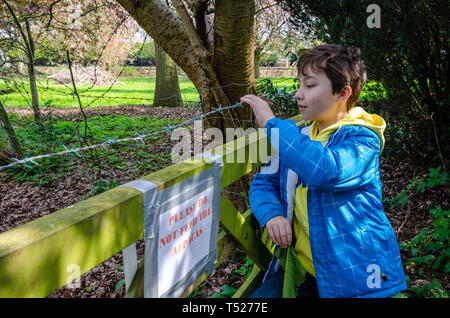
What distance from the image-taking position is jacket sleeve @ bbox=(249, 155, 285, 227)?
173cm

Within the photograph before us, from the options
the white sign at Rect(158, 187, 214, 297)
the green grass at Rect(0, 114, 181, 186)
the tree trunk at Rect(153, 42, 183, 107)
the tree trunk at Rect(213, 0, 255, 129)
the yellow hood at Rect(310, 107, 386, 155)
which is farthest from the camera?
the tree trunk at Rect(153, 42, 183, 107)

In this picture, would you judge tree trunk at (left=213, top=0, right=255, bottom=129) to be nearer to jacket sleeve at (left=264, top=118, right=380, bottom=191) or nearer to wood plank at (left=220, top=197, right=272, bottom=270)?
wood plank at (left=220, top=197, right=272, bottom=270)

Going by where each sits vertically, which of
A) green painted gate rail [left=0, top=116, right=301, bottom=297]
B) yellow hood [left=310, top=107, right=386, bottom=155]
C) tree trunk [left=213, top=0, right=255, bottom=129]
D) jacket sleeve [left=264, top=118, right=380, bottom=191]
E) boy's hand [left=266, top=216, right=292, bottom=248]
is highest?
tree trunk [left=213, top=0, right=255, bottom=129]

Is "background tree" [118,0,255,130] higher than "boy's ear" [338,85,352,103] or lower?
higher

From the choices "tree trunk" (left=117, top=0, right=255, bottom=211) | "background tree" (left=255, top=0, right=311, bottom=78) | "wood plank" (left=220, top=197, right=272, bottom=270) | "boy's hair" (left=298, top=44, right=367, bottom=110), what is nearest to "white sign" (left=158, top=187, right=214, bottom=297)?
"wood plank" (left=220, top=197, right=272, bottom=270)

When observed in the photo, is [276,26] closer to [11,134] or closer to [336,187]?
[11,134]

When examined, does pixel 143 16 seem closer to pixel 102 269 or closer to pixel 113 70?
pixel 102 269

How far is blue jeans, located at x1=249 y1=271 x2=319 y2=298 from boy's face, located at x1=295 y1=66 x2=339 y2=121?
31.3 inches

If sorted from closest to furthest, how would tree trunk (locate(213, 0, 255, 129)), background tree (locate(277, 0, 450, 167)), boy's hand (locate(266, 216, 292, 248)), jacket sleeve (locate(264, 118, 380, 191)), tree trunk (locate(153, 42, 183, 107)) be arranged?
jacket sleeve (locate(264, 118, 380, 191)) < boy's hand (locate(266, 216, 292, 248)) < tree trunk (locate(213, 0, 255, 129)) < background tree (locate(277, 0, 450, 167)) < tree trunk (locate(153, 42, 183, 107))

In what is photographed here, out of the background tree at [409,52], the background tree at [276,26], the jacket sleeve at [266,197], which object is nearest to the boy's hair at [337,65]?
the jacket sleeve at [266,197]

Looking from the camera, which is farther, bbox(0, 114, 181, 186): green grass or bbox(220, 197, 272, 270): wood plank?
bbox(0, 114, 181, 186): green grass

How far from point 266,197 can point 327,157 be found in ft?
1.80

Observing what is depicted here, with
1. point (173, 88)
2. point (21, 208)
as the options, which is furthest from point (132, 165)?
point (173, 88)

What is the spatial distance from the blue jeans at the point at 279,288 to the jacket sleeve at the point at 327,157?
0.51m
